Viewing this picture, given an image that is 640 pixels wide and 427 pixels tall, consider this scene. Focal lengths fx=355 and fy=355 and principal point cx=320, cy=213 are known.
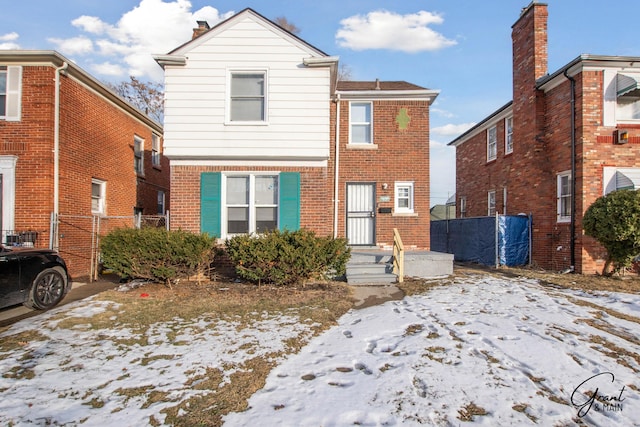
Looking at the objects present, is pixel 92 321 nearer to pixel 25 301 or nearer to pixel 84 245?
pixel 25 301

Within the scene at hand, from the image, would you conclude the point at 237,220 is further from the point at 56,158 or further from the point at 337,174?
the point at 56,158

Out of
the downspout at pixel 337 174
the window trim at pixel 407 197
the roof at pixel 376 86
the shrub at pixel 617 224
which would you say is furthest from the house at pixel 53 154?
the shrub at pixel 617 224

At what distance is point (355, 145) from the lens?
11.9 metres

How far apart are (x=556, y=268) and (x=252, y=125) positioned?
10074 mm

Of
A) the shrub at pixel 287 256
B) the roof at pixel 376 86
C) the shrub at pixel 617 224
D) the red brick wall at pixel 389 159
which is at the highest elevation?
the roof at pixel 376 86

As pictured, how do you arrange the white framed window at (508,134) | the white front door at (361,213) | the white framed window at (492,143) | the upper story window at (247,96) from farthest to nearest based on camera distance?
the white framed window at (492,143) → the white framed window at (508,134) → the white front door at (361,213) → the upper story window at (247,96)

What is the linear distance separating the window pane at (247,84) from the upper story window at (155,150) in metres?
8.26

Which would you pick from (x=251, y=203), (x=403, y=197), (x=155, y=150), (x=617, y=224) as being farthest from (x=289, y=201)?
(x=155, y=150)

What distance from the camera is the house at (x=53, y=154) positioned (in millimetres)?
9086

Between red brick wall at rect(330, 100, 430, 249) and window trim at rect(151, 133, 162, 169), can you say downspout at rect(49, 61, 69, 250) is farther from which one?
red brick wall at rect(330, 100, 430, 249)

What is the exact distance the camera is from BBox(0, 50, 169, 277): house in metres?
9.09

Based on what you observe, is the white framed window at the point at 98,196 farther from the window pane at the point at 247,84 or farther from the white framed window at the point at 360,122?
the white framed window at the point at 360,122

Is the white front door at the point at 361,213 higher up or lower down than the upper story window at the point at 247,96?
Result: lower down

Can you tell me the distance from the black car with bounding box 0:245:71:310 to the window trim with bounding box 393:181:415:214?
29.9 ft
